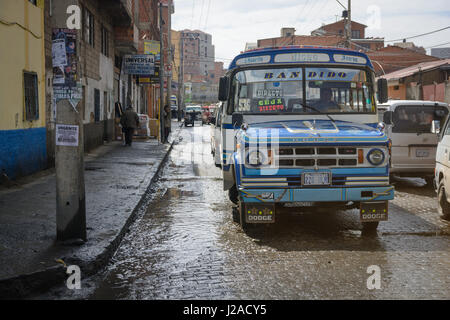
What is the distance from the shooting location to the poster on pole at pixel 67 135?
6.27 metres

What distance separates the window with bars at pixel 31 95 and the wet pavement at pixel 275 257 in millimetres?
5109

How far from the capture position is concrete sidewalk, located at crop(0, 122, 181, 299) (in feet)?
17.2

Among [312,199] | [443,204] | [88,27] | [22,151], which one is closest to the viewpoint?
[312,199]

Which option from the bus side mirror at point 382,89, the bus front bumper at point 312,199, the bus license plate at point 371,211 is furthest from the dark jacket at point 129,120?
the bus license plate at point 371,211

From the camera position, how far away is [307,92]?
26.6 ft

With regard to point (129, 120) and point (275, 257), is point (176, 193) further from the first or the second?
point (129, 120)

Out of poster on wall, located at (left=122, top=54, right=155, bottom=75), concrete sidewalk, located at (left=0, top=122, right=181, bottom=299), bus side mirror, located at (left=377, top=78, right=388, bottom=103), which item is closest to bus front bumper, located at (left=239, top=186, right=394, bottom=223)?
concrete sidewalk, located at (left=0, top=122, right=181, bottom=299)

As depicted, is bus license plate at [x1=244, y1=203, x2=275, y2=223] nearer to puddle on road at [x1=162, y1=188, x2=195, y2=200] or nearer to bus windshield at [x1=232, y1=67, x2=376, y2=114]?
bus windshield at [x1=232, y1=67, x2=376, y2=114]

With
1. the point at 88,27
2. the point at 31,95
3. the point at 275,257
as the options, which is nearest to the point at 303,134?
the point at 275,257

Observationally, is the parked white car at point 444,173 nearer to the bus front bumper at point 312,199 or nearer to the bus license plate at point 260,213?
the bus front bumper at point 312,199

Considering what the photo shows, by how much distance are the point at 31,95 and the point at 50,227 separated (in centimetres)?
677

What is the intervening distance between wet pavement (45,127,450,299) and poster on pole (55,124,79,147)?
1460 millimetres
